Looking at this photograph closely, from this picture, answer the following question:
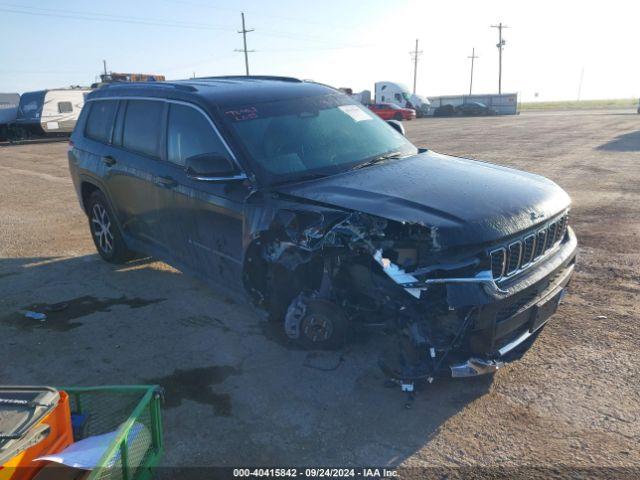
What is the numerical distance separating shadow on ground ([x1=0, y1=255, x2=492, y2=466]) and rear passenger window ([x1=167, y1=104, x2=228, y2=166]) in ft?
4.72

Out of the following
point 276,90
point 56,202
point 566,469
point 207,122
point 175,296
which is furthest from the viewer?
point 56,202

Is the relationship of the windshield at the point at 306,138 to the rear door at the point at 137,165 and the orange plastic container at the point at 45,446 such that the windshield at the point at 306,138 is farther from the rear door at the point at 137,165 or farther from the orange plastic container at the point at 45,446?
the orange plastic container at the point at 45,446

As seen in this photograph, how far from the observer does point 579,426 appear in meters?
3.06

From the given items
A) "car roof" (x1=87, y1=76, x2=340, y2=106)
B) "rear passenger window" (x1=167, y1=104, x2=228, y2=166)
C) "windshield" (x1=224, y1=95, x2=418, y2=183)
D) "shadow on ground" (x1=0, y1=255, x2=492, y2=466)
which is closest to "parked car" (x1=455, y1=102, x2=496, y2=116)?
"car roof" (x1=87, y1=76, x2=340, y2=106)

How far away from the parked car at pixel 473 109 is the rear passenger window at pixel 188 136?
45.4 meters

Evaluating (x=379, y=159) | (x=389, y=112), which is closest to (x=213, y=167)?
(x=379, y=159)

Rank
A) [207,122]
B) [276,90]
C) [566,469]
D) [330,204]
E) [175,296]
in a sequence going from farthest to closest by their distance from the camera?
[175,296]
[276,90]
[207,122]
[330,204]
[566,469]

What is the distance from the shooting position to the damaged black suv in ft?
10.1

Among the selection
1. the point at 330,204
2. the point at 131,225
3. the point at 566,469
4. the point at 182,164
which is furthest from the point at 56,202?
the point at 566,469

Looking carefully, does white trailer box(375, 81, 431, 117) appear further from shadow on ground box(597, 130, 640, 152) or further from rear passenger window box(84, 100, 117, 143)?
rear passenger window box(84, 100, 117, 143)

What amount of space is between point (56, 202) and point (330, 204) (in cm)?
889

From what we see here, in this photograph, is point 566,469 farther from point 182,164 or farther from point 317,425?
point 182,164

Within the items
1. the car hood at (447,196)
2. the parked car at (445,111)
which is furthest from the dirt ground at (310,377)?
the parked car at (445,111)

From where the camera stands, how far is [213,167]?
390 cm
